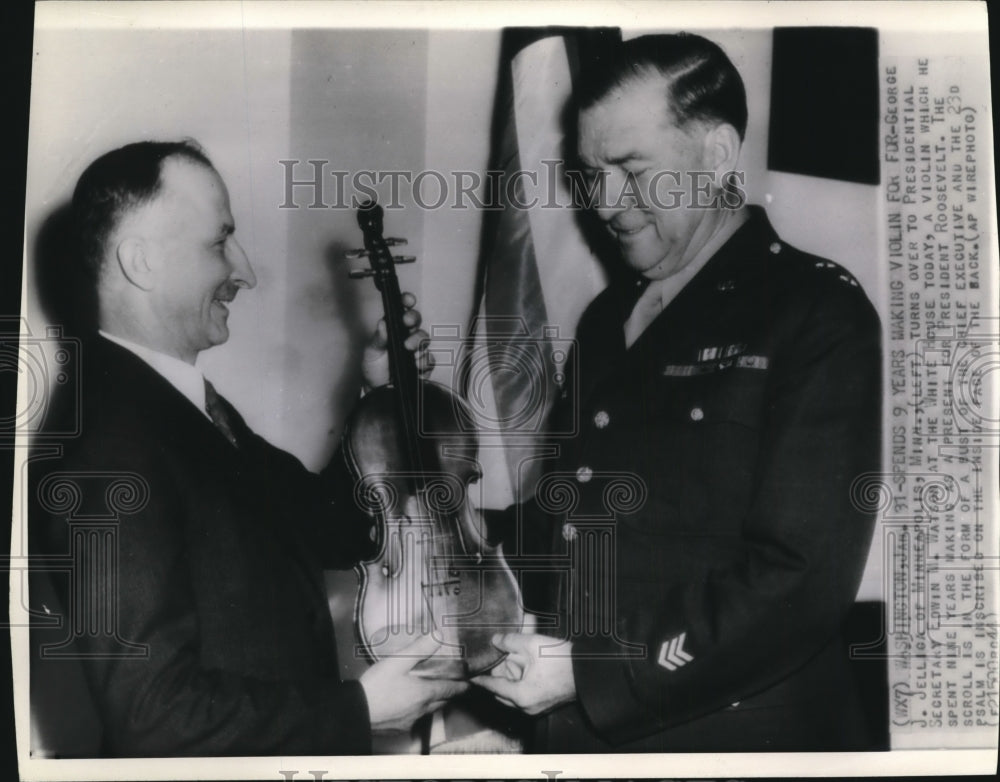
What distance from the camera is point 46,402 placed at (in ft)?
8.38

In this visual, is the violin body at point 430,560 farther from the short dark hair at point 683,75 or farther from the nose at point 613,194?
the short dark hair at point 683,75

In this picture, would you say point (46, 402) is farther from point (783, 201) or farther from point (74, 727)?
point (783, 201)

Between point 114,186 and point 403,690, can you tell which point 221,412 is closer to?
point 114,186

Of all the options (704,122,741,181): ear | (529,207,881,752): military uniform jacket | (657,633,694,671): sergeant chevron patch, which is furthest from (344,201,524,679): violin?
(704,122,741,181): ear

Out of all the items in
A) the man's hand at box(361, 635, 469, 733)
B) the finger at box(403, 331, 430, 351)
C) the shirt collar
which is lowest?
the man's hand at box(361, 635, 469, 733)

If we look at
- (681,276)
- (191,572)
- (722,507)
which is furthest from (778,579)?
(191,572)

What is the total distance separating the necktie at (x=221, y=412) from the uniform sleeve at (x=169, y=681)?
6.6 inches

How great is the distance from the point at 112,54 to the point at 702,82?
4.94 ft

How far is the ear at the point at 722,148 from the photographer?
8.39ft

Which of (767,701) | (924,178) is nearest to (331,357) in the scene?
(767,701)

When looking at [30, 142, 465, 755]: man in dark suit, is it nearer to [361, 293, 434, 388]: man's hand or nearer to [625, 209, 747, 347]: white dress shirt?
[361, 293, 434, 388]: man's hand

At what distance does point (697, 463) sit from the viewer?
248cm

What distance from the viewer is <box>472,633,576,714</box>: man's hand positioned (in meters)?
2.50

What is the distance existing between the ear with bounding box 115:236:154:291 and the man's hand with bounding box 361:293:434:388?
0.57 m
